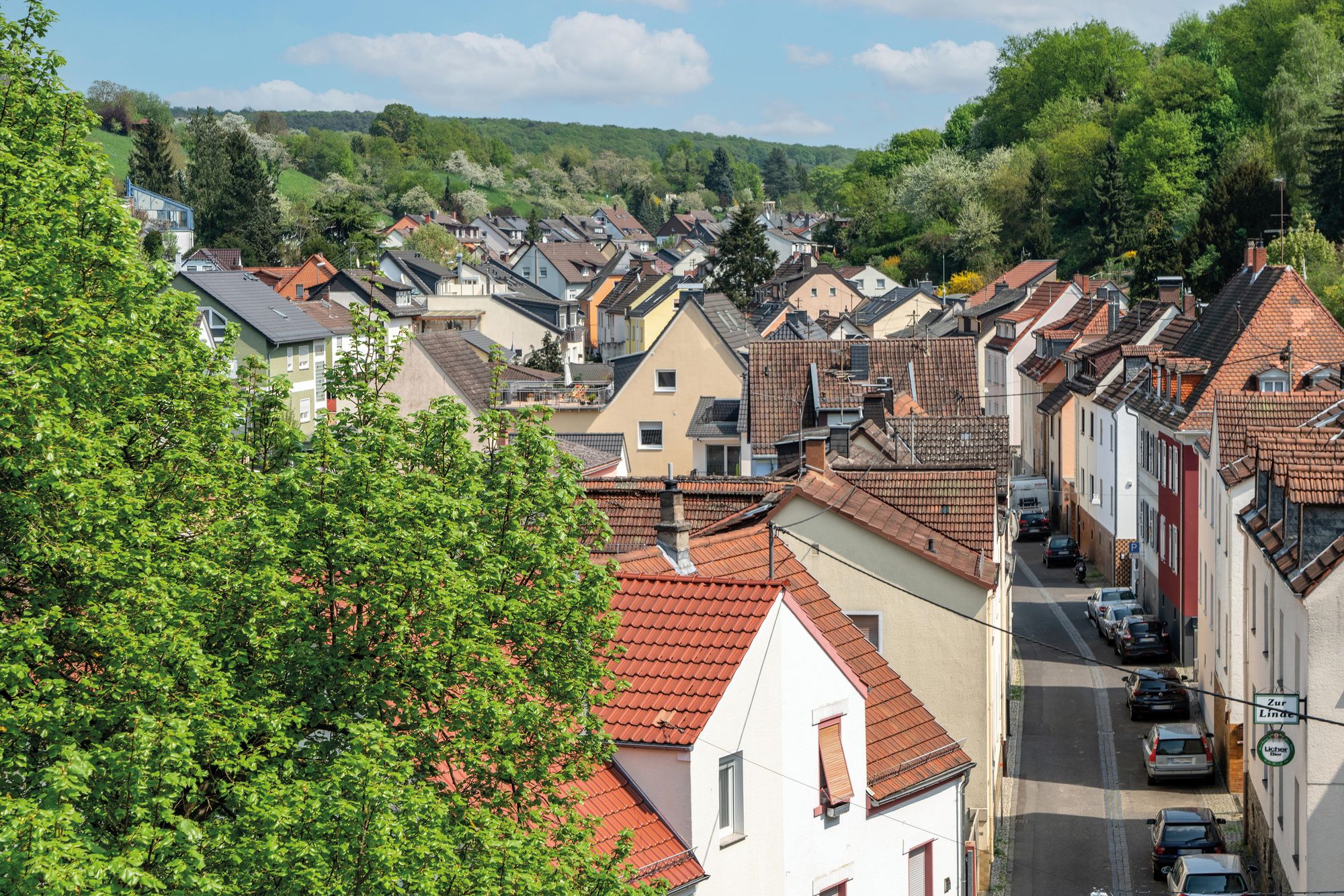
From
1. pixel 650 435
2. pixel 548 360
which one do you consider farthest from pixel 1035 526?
pixel 548 360

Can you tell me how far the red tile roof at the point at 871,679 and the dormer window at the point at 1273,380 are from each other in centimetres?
2378

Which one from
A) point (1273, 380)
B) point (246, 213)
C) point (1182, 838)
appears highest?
point (246, 213)

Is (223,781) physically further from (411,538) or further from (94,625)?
(411,538)

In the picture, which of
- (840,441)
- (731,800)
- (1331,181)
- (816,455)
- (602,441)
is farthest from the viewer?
(1331,181)

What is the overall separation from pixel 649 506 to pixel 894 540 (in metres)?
4.30

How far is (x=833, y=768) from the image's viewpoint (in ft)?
56.7

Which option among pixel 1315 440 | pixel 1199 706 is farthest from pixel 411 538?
pixel 1199 706

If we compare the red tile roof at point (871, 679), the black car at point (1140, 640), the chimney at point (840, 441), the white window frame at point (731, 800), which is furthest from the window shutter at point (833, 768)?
the black car at point (1140, 640)

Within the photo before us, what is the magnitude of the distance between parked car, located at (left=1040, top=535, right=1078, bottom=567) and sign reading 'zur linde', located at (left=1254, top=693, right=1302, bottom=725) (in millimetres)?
36732

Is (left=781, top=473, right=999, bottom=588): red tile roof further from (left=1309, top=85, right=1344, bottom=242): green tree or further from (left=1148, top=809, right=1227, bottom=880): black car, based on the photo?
(left=1309, top=85, right=1344, bottom=242): green tree

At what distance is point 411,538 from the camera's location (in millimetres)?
11008

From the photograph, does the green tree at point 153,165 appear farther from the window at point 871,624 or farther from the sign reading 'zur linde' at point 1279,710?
the sign reading 'zur linde' at point 1279,710

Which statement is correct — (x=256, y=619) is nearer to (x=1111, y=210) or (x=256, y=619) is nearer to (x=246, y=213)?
(x=1111, y=210)

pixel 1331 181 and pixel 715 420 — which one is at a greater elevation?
pixel 1331 181
